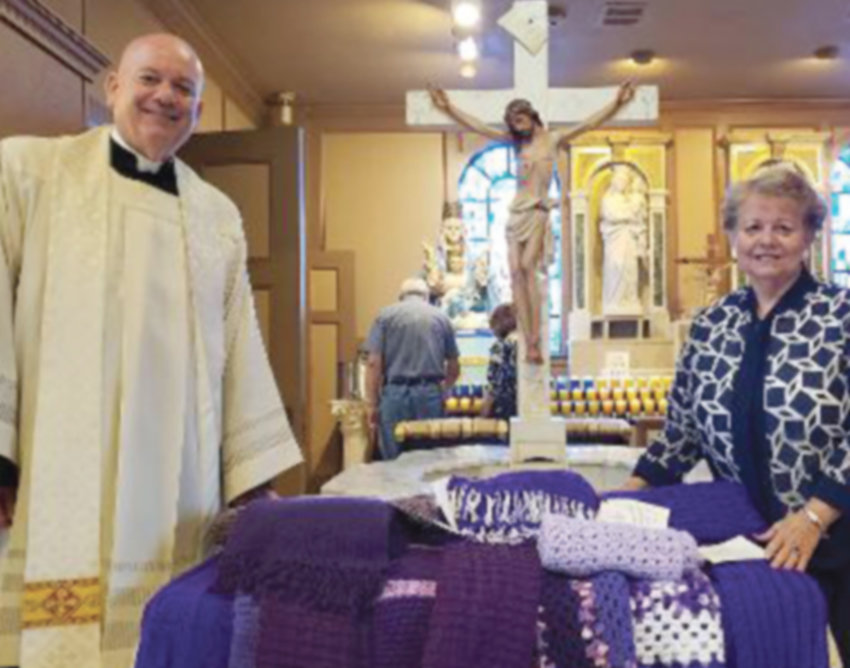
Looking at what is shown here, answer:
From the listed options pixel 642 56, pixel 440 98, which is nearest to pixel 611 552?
pixel 440 98

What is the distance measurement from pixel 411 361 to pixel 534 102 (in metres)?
1.90

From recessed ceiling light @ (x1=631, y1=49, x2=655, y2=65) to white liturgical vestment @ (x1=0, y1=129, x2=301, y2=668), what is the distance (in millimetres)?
5414

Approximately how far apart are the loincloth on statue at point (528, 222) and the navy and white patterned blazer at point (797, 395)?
189cm

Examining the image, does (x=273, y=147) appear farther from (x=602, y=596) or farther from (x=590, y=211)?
(x=590, y=211)

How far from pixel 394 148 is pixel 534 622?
23.9 feet

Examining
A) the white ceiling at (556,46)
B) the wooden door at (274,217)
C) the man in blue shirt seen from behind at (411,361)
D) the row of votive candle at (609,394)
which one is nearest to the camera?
the wooden door at (274,217)

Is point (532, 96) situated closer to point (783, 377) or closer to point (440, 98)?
point (440, 98)

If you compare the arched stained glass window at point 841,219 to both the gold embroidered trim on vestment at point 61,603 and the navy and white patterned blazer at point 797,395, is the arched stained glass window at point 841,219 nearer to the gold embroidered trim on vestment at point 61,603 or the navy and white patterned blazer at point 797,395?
the navy and white patterned blazer at point 797,395

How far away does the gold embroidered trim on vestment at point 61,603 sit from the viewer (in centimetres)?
154

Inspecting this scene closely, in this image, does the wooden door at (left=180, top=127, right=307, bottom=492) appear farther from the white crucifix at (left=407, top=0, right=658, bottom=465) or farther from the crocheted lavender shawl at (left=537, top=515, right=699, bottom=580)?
the crocheted lavender shawl at (left=537, top=515, right=699, bottom=580)

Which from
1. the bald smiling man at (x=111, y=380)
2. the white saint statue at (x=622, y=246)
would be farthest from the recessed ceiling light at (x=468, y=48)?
the bald smiling man at (x=111, y=380)

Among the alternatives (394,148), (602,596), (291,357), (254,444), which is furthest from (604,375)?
(602,596)

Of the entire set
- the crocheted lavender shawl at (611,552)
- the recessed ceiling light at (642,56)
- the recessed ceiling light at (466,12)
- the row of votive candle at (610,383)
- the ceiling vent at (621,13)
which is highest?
the recessed ceiling light at (642,56)

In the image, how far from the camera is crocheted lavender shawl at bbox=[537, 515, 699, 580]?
1.04 m
